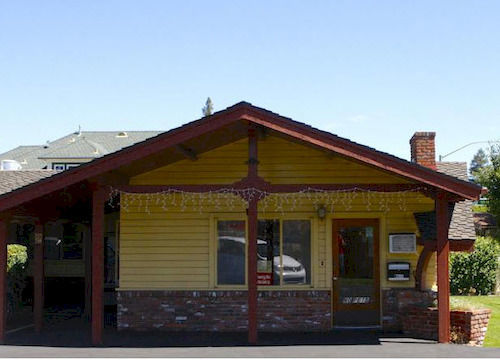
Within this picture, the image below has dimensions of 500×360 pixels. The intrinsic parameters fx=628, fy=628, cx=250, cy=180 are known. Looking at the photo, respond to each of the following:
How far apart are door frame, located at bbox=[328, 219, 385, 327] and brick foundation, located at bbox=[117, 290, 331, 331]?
25 cm

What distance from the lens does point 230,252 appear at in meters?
12.2

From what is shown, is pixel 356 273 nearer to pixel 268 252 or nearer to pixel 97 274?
pixel 268 252

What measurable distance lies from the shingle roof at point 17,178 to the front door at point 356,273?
23.7ft

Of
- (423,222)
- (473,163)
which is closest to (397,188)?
(423,222)

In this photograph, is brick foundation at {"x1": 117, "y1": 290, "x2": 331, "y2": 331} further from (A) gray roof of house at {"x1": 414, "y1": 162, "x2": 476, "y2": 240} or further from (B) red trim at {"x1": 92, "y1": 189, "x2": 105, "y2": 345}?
(A) gray roof of house at {"x1": 414, "y1": 162, "x2": 476, "y2": 240}

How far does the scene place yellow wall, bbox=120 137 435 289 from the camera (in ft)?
39.8

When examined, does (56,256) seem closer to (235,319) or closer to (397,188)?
(235,319)

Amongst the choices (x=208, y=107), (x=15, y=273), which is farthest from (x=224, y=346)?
(x=208, y=107)

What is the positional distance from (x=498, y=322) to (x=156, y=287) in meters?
7.71

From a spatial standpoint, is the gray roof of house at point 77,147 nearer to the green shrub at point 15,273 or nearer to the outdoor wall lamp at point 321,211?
the green shrub at point 15,273

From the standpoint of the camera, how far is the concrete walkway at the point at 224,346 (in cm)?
957

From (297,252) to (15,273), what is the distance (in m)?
8.05

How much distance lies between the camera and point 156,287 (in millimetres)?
12133

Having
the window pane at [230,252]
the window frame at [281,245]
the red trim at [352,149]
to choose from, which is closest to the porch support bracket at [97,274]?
the window frame at [281,245]
